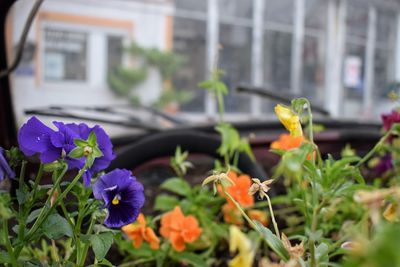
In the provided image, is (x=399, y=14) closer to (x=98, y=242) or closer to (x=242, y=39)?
(x=242, y=39)

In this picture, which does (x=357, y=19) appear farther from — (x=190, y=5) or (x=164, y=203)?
(x=164, y=203)

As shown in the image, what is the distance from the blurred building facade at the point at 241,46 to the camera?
500 centimetres

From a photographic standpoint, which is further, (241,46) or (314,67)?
(314,67)

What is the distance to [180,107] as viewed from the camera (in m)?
6.02

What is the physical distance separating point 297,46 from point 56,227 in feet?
24.8

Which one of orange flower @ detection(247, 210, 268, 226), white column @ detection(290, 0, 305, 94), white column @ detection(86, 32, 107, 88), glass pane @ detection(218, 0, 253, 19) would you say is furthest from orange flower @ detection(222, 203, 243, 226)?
white column @ detection(290, 0, 305, 94)

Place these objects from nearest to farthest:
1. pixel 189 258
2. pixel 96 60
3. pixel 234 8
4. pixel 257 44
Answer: pixel 189 258 < pixel 96 60 < pixel 234 8 < pixel 257 44

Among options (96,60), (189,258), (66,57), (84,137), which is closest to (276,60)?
(96,60)

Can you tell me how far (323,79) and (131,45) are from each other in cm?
350

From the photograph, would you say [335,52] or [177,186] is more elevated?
[335,52]

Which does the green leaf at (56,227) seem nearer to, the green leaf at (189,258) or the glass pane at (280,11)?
the green leaf at (189,258)

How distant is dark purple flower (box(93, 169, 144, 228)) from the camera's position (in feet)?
0.98

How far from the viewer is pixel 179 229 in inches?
18.9

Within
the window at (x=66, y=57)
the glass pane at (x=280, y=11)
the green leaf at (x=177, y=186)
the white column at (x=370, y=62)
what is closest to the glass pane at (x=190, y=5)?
the glass pane at (x=280, y=11)
